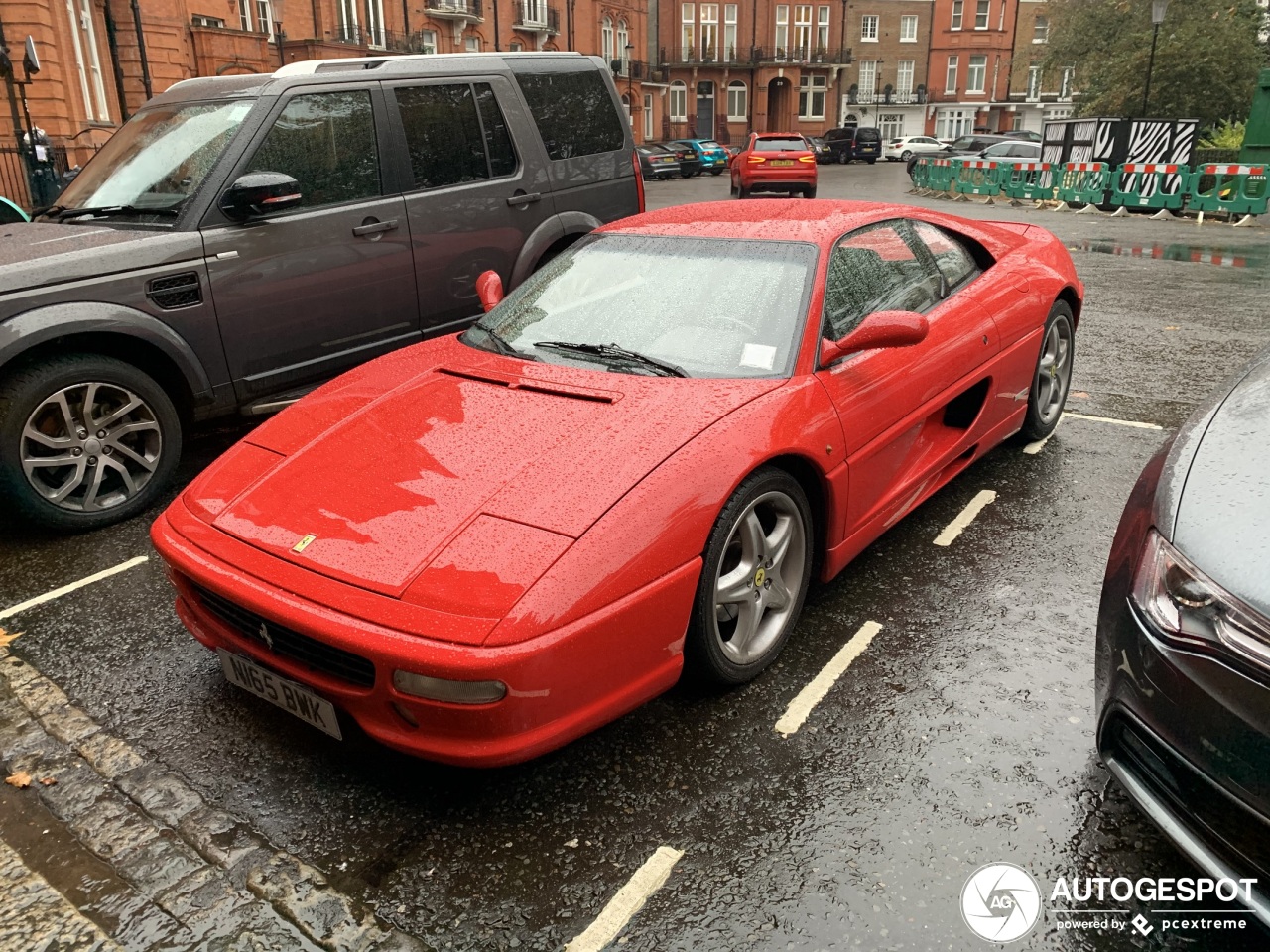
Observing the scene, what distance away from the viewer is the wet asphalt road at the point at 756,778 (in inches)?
85.3

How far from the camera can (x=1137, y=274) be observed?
1066 centimetres

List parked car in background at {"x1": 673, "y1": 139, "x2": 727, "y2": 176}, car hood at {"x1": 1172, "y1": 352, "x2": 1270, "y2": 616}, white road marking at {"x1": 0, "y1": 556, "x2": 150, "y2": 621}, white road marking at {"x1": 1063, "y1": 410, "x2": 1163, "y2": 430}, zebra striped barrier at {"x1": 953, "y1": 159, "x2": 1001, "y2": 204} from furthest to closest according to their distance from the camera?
parked car in background at {"x1": 673, "y1": 139, "x2": 727, "y2": 176} → zebra striped barrier at {"x1": 953, "y1": 159, "x2": 1001, "y2": 204} → white road marking at {"x1": 1063, "y1": 410, "x2": 1163, "y2": 430} → white road marking at {"x1": 0, "y1": 556, "x2": 150, "y2": 621} → car hood at {"x1": 1172, "y1": 352, "x2": 1270, "y2": 616}

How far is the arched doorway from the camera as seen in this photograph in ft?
214

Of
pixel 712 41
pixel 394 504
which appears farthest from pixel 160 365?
pixel 712 41

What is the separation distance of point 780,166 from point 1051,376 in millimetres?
18700

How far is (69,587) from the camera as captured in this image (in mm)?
3746

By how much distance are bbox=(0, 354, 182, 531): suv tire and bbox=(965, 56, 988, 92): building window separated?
73.2 meters

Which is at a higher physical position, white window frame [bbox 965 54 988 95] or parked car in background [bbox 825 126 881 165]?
white window frame [bbox 965 54 988 95]

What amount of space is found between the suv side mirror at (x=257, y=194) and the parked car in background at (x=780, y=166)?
63.2 feet

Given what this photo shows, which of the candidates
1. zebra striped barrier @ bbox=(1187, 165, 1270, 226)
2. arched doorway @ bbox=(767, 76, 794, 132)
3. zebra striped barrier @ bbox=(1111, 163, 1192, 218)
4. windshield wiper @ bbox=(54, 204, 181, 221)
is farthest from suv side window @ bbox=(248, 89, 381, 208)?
arched doorway @ bbox=(767, 76, 794, 132)

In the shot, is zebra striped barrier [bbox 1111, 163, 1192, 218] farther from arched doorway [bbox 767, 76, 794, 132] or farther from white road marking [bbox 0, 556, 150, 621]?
arched doorway [bbox 767, 76, 794, 132]

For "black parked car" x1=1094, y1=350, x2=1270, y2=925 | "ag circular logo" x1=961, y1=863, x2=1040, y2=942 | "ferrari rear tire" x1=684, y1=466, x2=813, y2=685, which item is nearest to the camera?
"black parked car" x1=1094, y1=350, x2=1270, y2=925

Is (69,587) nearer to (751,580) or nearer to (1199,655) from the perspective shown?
(751,580)

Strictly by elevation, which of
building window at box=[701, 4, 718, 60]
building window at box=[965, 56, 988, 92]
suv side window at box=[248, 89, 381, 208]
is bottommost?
suv side window at box=[248, 89, 381, 208]
